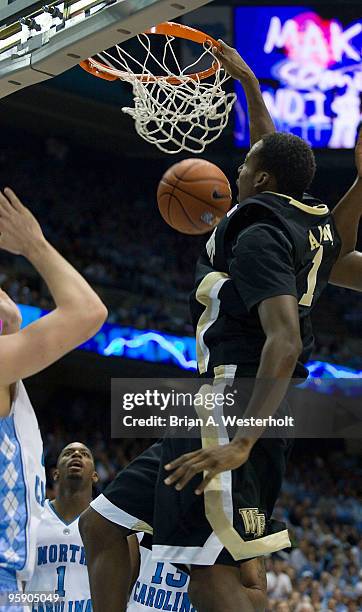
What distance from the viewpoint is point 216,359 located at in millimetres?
3129

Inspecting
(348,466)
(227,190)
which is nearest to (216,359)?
(227,190)

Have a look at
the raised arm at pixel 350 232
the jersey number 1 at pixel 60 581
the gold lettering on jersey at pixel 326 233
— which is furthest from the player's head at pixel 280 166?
the jersey number 1 at pixel 60 581

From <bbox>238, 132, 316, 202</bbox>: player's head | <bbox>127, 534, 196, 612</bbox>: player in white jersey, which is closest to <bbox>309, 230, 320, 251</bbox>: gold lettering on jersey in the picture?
<bbox>238, 132, 316, 202</bbox>: player's head

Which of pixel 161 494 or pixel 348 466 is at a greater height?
pixel 161 494

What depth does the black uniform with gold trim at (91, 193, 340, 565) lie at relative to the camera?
296 cm

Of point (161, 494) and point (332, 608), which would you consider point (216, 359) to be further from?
point (332, 608)

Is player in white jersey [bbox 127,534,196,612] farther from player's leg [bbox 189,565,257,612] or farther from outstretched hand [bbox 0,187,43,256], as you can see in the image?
outstretched hand [bbox 0,187,43,256]

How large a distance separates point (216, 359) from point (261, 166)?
2.13 feet

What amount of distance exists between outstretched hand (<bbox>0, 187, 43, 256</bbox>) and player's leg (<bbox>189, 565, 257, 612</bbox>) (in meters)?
1.14

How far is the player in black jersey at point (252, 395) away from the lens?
2.88 metres

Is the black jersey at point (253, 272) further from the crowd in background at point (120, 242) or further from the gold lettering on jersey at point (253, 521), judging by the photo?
the crowd in background at point (120, 242)

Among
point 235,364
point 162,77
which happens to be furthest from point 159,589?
point 162,77

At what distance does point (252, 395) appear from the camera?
286 centimetres

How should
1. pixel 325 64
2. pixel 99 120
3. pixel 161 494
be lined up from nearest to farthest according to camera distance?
pixel 161 494 → pixel 325 64 → pixel 99 120
